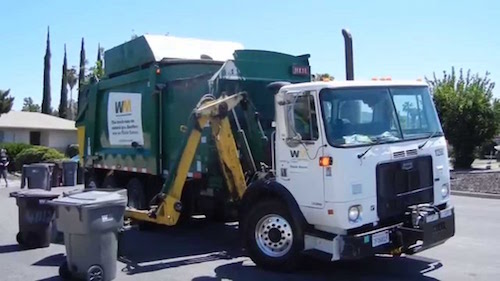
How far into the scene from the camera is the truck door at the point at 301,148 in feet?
23.0

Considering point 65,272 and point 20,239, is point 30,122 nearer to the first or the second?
point 20,239

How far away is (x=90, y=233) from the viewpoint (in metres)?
7.15

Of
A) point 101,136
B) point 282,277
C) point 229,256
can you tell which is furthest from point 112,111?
point 282,277

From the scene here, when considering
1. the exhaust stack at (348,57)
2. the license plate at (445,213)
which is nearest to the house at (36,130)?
the exhaust stack at (348,57)

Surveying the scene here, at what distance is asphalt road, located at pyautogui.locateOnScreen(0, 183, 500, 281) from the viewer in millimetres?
7426

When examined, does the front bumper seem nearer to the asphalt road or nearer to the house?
the asphalt road

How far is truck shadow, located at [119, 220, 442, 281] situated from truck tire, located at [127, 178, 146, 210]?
53cm

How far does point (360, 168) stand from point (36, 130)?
4084 centimetres

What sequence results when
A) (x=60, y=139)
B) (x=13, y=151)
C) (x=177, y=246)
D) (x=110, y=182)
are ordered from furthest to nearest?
1. (x=60, y=139)
2. (x=13, y=151)
3. (x=110, y=182)
4. (x=177, y=246)

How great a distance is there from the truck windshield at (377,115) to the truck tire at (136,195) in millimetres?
5450

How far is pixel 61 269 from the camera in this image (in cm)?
751

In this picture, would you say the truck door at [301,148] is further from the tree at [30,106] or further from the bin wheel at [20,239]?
the tree at [30,106]

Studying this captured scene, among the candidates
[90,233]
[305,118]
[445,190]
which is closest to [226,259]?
[90,233]

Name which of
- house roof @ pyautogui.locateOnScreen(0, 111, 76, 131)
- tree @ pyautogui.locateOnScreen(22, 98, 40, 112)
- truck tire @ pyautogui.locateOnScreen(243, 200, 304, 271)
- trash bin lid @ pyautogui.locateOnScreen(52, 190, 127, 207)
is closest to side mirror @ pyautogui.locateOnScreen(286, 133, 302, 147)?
truck tire @ pyautogui.locateOnScreen(243, 200, 304, 271)
